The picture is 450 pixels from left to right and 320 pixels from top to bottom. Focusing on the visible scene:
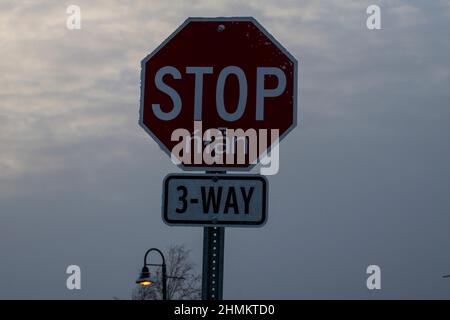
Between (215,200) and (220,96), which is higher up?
(220,96)

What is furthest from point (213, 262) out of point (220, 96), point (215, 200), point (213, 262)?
point (220, 96)

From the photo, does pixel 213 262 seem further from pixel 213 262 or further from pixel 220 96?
pixel 220 96

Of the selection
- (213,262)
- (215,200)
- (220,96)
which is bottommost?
(213,262)

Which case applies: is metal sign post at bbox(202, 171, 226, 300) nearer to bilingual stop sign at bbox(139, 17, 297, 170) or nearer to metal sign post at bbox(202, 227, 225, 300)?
metal sign post at bbox(202, 227, 225, 300)

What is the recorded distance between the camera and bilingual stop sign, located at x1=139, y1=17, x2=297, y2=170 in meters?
4.94

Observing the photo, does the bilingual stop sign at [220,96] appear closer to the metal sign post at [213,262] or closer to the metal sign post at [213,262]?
the metal sign post at [213,262]

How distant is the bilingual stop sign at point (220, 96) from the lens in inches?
194

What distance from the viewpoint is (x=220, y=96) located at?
16.4 ft

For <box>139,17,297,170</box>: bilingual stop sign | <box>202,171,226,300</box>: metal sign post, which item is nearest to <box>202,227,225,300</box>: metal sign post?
<box>202,171,226,300</box>: metal sign post

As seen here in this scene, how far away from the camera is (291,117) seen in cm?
496
